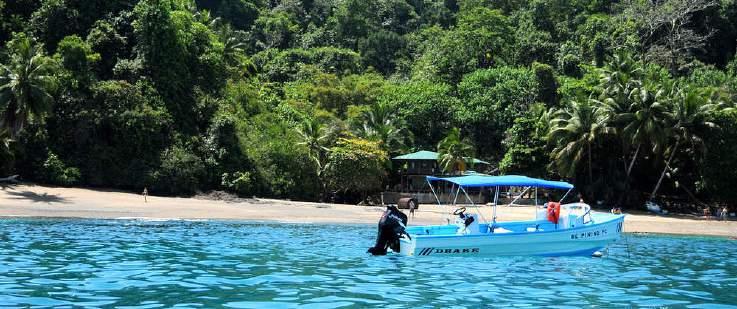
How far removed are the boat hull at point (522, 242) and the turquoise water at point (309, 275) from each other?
0.53m

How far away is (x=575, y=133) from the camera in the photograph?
59312 millimetres

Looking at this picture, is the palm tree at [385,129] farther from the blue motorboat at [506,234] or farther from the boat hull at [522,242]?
the boat hull at [522,242]

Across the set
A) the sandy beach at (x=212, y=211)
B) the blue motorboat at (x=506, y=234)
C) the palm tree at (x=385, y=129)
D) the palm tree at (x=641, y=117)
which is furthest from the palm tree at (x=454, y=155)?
the blue motorboat at (x=506, y=234)

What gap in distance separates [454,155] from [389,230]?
3903 centimetres

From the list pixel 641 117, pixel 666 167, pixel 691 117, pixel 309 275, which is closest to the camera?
pixel 309 275

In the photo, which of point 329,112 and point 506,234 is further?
point 329,112

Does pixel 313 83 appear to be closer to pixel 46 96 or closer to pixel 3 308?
pixel 46 96

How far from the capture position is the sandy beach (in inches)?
1661

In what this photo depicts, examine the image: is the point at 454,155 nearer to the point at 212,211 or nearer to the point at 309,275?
the point at 212,211

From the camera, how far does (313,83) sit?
269 feet

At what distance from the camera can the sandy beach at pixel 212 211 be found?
42188mm

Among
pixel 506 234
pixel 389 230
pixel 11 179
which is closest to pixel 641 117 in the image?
pixel 506 234

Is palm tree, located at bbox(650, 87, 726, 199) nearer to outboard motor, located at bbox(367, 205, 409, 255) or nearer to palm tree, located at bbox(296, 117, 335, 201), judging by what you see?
palm tree, located at bbox(296, 117, 335, 201)

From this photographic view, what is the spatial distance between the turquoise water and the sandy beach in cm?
1041
